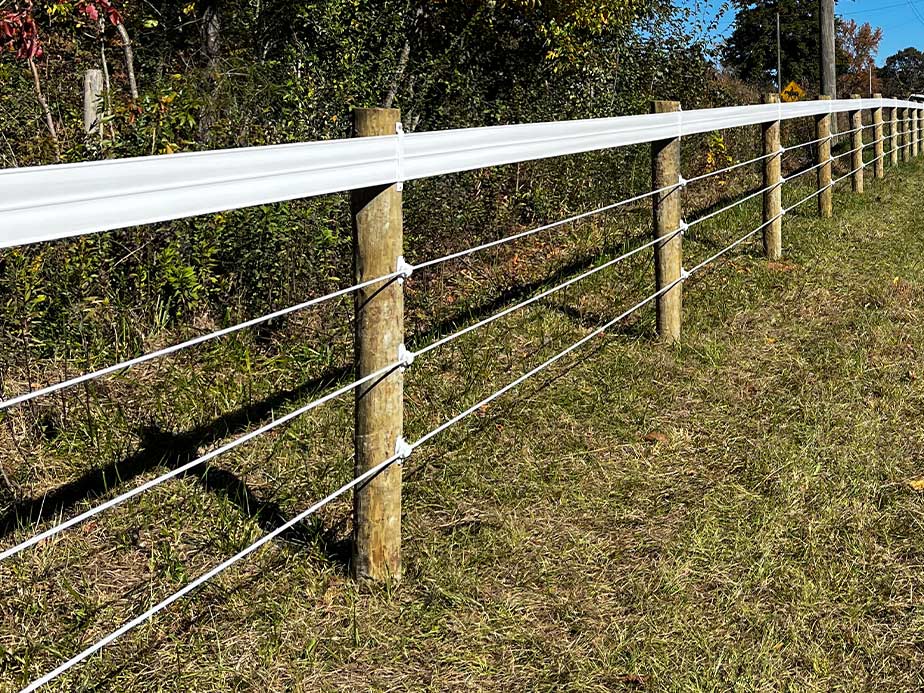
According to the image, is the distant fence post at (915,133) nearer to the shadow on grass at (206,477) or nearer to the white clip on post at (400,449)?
the shadow on grass at (206,477)

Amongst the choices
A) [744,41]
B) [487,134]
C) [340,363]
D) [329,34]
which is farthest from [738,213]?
[744,41]

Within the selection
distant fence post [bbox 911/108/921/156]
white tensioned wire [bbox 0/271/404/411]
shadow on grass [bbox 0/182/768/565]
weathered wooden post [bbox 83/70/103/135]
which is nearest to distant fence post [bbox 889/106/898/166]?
distant fence post [bbox 911/108/921/156]

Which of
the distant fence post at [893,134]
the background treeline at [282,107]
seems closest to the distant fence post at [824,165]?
the background treeline at [282,107]

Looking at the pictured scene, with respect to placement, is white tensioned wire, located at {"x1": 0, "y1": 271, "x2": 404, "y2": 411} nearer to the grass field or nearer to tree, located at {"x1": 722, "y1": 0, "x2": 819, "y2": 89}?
the grass field

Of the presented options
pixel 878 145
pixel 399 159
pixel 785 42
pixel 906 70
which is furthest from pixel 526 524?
pixel 906 70

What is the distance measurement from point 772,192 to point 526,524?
5.35 metres

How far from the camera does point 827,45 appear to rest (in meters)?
17.8

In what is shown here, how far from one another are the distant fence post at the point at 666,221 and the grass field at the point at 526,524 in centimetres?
17

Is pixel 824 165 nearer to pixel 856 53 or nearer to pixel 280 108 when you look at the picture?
pixel 280 108

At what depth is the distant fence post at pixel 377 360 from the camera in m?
3.33

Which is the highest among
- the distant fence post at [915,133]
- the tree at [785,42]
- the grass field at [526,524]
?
the tree at [785,42]

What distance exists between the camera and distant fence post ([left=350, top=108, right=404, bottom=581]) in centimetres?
333

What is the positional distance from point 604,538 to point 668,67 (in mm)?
9030

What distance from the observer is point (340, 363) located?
219 inches
